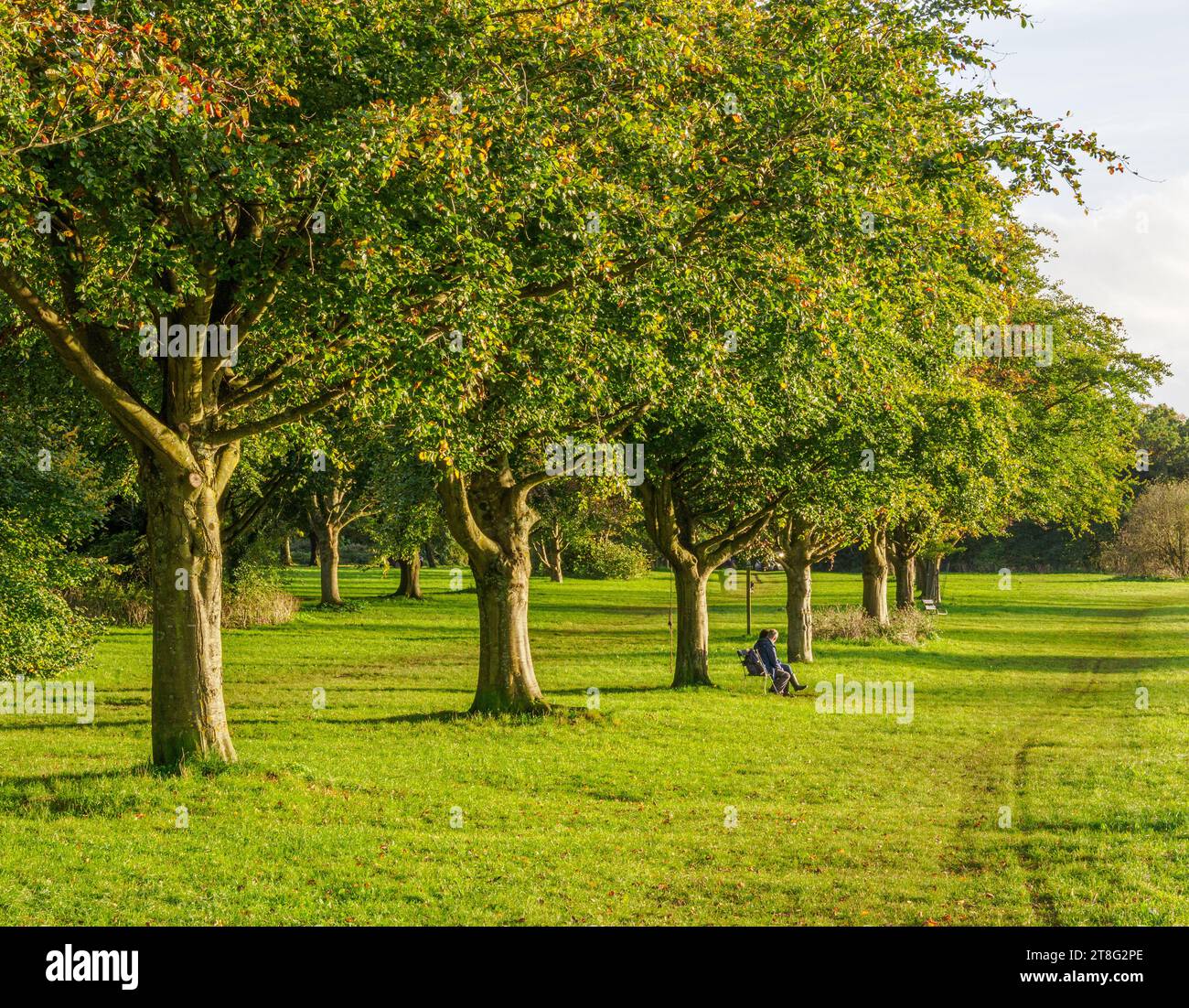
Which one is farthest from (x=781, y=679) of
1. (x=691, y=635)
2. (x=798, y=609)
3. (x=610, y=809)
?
(x=610, y=809)

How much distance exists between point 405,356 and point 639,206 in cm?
363

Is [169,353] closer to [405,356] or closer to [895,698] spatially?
[405,356]

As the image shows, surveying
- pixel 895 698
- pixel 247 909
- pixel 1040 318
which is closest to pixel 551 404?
pixel 247 909

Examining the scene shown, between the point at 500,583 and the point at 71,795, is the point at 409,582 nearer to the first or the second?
the point at 500,583

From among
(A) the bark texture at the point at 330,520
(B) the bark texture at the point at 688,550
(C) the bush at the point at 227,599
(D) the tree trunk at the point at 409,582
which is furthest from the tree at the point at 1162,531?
(B) the bark texture at the point at 688,550

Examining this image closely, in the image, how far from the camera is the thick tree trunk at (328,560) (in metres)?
53.2

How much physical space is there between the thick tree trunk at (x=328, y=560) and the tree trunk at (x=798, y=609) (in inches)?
1015

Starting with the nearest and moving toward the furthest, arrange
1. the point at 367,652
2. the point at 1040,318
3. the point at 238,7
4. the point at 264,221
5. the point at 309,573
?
the point at 238,7 → the point at 264,221 → the point at 367,652 → the point at 1040,318 → the point at 309,573

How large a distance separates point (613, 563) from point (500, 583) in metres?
60.7

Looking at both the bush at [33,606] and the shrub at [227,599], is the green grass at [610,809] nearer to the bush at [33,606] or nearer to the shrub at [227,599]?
the bush at [33,606]

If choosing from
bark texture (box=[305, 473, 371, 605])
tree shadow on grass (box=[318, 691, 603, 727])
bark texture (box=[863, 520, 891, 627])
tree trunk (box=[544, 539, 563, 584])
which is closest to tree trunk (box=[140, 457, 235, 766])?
tree shadow on grass (box=[318, 691, 603, 727])

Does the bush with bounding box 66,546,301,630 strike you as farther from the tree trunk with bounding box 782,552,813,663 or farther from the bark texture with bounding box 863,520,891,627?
the bark texture with bounding box 863,520,891,627

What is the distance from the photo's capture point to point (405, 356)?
13000 millimetres

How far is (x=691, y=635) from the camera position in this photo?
2950 cm
